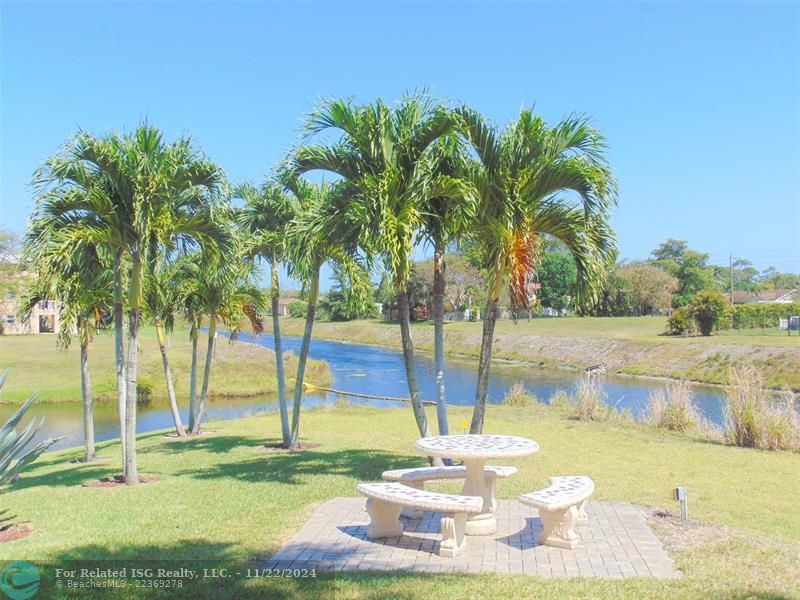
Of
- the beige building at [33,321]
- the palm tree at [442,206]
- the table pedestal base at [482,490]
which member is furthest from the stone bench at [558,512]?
the beige building at [33,321]

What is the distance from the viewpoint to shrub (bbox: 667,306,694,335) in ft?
153

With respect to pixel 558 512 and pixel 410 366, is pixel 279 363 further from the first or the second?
pixel 558 512

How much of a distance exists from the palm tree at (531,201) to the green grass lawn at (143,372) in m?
24.7

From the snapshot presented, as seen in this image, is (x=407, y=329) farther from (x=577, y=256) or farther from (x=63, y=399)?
(x=63, y=399)

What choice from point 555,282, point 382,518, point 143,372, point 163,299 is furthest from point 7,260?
point 555,282

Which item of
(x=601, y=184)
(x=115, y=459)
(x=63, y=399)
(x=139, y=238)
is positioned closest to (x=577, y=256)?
(x=601, y=184)

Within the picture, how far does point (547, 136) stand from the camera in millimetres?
9211

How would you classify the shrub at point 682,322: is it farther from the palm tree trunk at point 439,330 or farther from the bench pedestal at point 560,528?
the bench pedestal at point 560,528

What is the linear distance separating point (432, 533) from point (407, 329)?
11.8 ft

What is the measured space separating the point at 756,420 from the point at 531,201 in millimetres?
7707

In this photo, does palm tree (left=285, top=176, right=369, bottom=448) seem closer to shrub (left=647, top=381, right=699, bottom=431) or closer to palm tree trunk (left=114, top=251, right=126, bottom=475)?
palm tree trunk (left=114, top=251, right=126, bottom=475)

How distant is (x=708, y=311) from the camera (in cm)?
4556

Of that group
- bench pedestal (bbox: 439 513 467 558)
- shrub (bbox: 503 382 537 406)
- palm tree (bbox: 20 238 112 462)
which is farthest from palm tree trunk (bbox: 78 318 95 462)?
shrub (bbox: 503 382 537 406)

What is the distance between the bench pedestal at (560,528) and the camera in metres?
6.58
